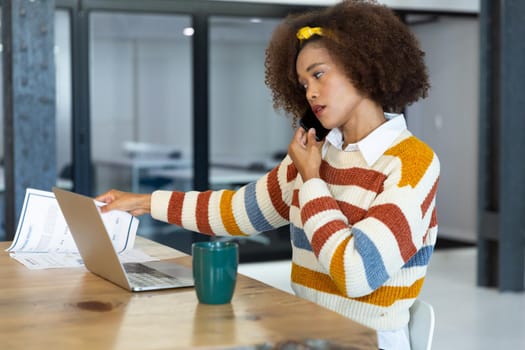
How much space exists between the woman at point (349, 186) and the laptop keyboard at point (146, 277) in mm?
173

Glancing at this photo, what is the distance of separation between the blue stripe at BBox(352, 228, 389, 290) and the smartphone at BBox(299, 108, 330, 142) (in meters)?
0.46

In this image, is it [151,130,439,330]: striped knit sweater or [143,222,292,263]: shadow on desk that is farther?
[143,222,292,263]: shadow on desk

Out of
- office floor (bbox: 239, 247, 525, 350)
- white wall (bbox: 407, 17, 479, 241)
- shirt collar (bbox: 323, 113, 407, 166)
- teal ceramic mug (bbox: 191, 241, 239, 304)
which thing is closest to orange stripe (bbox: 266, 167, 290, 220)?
shirt collar (bbox: 323, 113, 407, 166)

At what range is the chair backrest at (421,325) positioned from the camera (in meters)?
1.66

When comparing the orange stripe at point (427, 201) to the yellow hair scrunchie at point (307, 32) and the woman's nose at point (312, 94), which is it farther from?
the yellow hair scrunchie at point (307, 32)

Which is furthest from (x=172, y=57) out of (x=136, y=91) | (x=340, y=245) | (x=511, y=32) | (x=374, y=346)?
(x=374, y=346)

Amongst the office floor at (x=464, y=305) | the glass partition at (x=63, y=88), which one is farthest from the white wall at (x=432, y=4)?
the office floor at (x=464, y=305)

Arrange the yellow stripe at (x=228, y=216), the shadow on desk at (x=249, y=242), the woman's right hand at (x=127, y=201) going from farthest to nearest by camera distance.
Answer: the shadow on desk at (x=249, y=242) → the yellow stripe at (x=228, y=216) → the woman's right hand at (x=127, y=201)

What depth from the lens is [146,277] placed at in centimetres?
165

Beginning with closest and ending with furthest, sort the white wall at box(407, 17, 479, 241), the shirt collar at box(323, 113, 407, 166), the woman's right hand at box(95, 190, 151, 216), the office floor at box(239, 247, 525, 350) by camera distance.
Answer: the shirt collar at box(323, 113, 407, 166) < the woman's right hand at box(95, 190, 151, 216) < the office floor at box(239, 247, 525, 350) < the white wall at box(407, 17, 479, 241)

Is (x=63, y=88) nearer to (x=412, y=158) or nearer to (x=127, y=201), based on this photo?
(x=127, y=201)

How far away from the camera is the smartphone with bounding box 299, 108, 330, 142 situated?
6.46ft

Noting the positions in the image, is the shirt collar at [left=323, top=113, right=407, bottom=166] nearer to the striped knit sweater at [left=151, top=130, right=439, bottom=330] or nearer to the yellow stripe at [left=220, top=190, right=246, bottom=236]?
the striped knit sweater at [left=151, top=130, right=439, bottom=330]

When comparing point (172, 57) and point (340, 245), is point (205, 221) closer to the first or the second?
point (340, 245)
